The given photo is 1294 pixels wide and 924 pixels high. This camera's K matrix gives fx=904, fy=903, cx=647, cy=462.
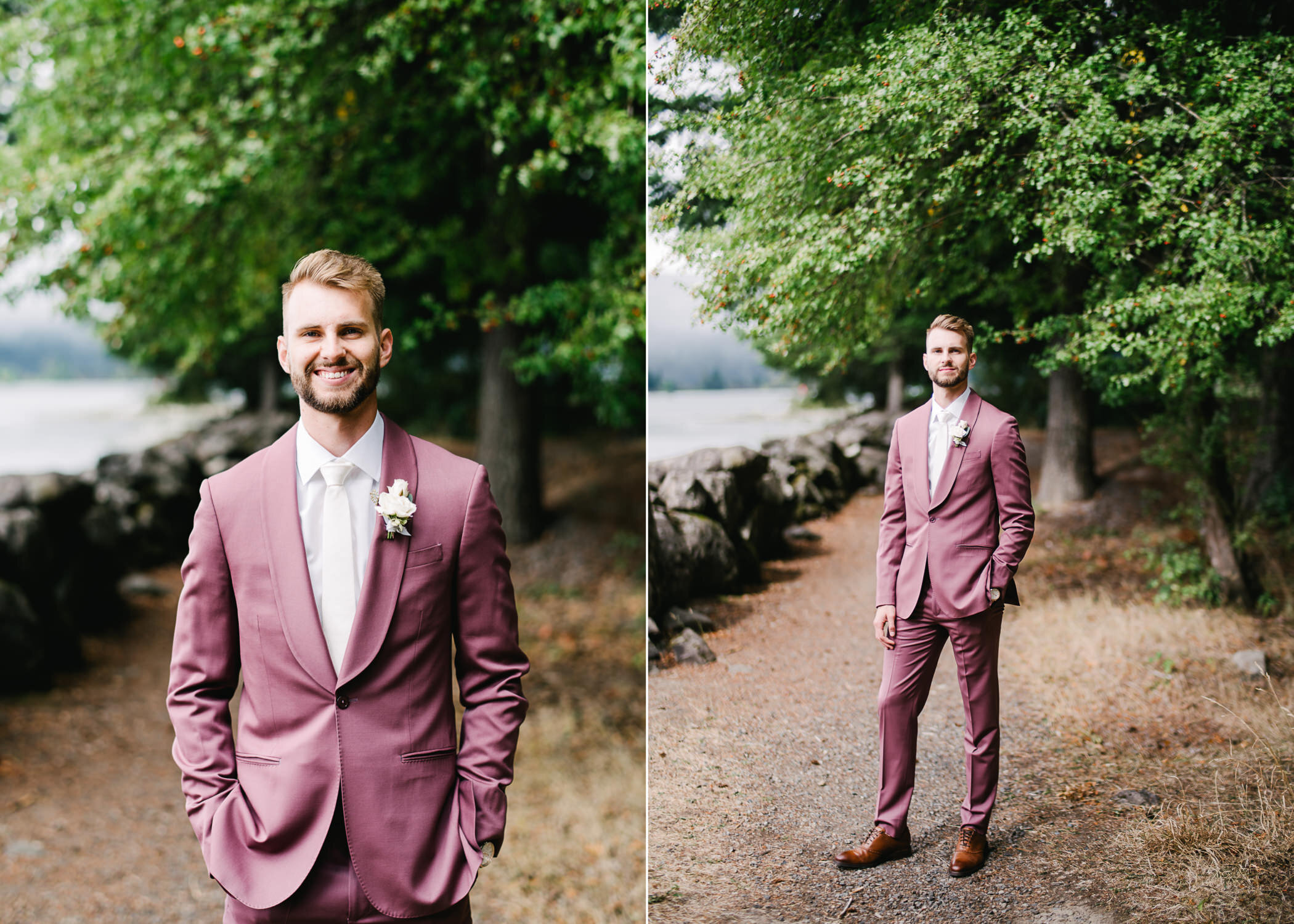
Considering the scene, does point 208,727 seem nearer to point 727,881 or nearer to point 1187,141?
point 727,881

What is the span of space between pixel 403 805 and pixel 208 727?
46cm

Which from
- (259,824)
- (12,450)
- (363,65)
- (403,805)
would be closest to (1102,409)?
(403,805)

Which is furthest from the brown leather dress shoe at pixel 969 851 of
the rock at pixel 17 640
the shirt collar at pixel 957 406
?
the rock at pixel 17 640

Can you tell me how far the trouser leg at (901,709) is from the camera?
2545 millimetres

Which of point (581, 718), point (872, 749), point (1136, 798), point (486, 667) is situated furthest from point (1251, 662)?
point (581, 718)

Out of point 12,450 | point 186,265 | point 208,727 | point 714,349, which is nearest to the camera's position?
point 208,727

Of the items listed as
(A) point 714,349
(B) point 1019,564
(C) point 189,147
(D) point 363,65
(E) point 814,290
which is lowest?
(B) point 1019,564

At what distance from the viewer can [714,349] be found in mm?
2875

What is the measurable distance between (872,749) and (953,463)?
0.91m

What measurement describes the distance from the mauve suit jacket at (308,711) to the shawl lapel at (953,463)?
49.1 inches

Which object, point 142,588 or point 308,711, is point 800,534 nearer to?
point 308,711

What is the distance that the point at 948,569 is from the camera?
243cm

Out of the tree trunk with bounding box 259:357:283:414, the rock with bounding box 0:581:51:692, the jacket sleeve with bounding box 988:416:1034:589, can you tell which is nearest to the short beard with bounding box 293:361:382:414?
the jacket sleeve with bounding box 988:416:1034:589

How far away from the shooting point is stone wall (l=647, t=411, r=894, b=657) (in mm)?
2898
